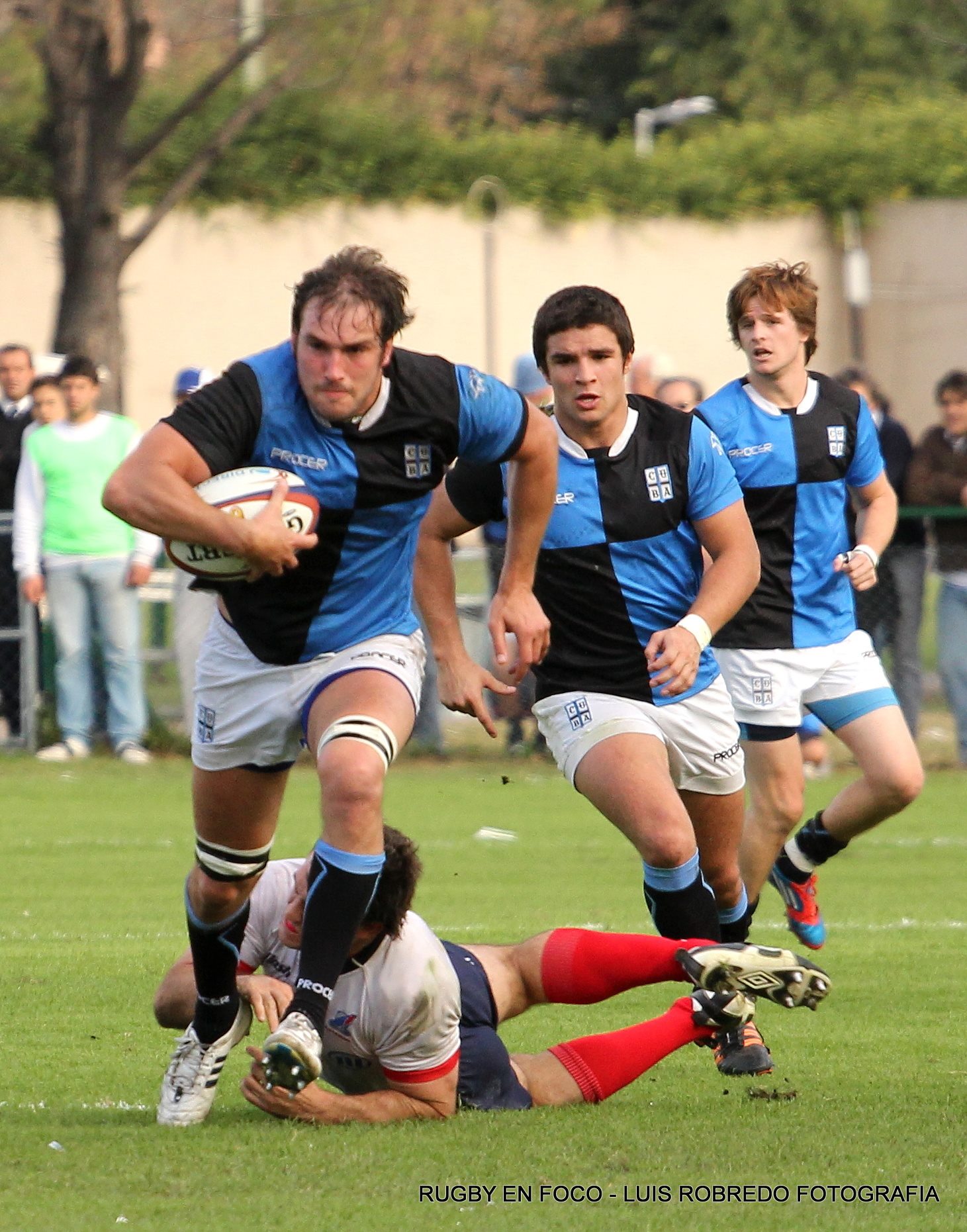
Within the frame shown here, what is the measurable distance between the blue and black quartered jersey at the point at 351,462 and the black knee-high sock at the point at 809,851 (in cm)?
281

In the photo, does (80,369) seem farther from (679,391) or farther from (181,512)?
(181,512)

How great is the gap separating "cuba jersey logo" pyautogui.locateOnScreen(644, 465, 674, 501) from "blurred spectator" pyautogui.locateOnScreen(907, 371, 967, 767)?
7429 mm

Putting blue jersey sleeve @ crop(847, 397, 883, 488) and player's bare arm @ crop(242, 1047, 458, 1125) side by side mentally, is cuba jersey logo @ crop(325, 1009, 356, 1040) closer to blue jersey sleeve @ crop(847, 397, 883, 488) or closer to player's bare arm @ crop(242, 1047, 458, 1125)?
player's bare arm @ crop(242, 1047, 458, 1125)

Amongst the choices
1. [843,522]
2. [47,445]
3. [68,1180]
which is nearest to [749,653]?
[843,522]

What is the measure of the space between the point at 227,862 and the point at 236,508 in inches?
38.0

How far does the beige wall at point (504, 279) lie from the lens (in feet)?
83.2

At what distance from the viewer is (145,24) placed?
1719 centimetres

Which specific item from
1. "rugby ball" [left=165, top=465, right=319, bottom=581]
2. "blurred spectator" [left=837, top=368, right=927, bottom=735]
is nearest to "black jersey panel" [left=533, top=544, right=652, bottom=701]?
"rugby ball" [left=165, top=465, right=319, bottom=581]

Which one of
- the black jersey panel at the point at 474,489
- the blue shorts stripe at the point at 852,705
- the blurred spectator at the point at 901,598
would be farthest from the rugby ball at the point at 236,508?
the blurred spectator at the point at 901,598

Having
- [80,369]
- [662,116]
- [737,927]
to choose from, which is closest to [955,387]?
[80,369]

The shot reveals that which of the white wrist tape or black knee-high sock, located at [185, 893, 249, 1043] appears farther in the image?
the white wrist tape

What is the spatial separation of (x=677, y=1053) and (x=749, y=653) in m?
1.72

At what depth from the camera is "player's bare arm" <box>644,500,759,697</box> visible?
559 centimetres

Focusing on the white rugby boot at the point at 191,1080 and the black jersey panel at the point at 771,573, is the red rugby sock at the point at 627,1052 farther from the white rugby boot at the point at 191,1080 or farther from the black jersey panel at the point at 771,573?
the black jersey panel at the point at 771,573
